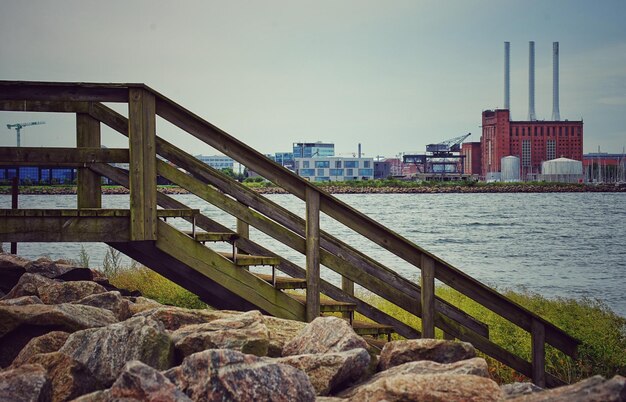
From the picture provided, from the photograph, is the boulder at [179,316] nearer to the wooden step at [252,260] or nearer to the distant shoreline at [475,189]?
the wooden step at [252,260]

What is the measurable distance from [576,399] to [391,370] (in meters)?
2.08

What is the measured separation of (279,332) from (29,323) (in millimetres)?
2312

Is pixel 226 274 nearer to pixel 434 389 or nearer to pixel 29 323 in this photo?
pixel 29 323

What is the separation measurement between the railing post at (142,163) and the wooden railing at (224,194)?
10 mm

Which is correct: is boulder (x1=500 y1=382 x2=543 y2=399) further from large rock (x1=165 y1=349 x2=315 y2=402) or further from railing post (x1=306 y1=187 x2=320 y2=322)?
railing post (x1=306 y1=187 x2=320 y2=322)

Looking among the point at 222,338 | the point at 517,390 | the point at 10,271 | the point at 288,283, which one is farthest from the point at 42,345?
the point at 10,271

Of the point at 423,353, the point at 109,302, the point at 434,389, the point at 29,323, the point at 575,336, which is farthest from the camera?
the point at 575,336

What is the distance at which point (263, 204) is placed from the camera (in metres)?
8.49

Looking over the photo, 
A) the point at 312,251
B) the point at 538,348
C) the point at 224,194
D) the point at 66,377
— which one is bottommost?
the point at 538,348

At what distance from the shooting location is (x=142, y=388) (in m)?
4.99

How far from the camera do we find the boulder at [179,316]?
7.68 meters

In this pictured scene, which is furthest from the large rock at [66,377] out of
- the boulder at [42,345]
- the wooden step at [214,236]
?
the wooden step at [214,236]

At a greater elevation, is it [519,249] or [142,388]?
[142,388]

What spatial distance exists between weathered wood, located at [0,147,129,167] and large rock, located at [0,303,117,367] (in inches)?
61.9
